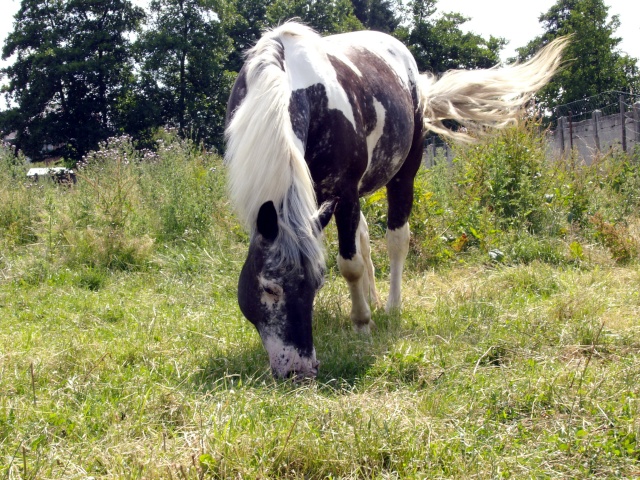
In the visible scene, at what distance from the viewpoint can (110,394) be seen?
8.71ft

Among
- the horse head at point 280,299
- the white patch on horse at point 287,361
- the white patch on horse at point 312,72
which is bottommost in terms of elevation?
the white patch on horse at point 287,361

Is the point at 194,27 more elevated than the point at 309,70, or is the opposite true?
the point at 194,27

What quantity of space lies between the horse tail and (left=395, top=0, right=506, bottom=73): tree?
37.3 m

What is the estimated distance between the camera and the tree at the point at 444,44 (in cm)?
4209

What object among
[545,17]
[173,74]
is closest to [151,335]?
[173,74]

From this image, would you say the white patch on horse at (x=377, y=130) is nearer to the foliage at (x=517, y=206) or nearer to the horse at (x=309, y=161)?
the horse at (x=309, y=161)

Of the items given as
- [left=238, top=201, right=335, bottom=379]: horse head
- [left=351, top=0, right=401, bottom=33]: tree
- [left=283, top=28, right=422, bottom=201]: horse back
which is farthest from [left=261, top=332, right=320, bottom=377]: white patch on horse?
[left=351, top=0, right=401, bottom=33]: tree

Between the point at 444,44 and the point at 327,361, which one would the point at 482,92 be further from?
the point at 444,44

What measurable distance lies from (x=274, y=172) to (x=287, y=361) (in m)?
0.90

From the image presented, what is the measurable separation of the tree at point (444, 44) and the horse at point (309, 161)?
127 feet

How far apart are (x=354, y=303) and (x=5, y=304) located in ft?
9.25

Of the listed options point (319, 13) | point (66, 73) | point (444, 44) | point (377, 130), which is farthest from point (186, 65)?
point (377, 130)

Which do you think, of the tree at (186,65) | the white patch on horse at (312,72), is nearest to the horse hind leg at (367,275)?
the white patch on horse at (312,72)

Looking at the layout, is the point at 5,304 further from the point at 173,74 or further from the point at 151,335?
the point at 173,74
